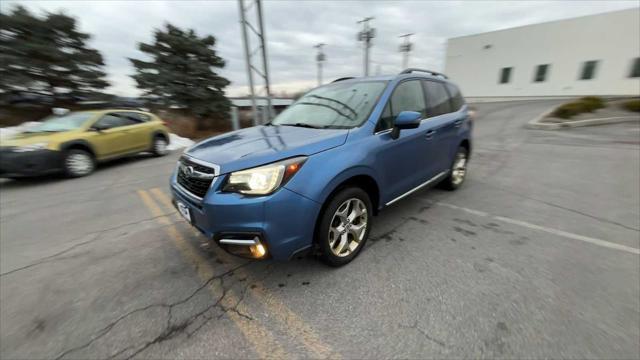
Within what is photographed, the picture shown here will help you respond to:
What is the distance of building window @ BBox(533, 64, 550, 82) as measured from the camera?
26438 mm

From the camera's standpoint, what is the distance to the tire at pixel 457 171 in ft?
15.2

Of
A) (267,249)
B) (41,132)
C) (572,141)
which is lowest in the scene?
(572,141)

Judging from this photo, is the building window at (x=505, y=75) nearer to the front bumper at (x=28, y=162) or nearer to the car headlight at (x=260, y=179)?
the car headlight at (x=260, y=179)

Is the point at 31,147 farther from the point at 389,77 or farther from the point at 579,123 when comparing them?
the point at 579,123

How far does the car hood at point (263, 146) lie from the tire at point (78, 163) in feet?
17.3

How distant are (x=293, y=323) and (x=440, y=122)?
3.17 m

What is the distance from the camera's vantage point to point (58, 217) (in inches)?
168

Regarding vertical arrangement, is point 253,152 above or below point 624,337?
above

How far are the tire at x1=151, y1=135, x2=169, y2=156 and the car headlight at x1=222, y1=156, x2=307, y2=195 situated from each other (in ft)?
25.2

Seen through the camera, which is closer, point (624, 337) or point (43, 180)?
point (624, 337)

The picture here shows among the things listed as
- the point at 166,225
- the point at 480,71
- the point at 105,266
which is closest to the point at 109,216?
the point at 166,225

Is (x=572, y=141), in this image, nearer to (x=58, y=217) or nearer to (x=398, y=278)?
(x=398, y=278)


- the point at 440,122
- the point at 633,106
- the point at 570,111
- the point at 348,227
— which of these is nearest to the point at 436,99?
the point at 440,122

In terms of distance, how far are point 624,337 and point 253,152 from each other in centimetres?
287
